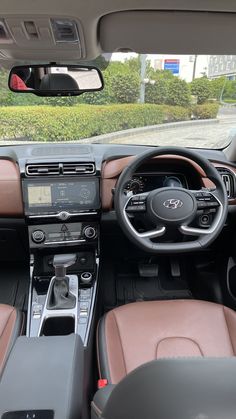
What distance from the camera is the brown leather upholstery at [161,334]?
2.02 meters

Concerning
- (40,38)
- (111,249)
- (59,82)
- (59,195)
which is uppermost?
(40,38)

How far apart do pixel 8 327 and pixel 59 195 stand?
811 millimetres

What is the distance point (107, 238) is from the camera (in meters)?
3.02

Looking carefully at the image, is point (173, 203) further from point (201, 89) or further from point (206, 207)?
point (201, 89)

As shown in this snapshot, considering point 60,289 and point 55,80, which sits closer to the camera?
point 55,80

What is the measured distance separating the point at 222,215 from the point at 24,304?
164 centimetres

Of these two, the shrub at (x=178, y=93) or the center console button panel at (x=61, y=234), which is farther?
the shrub at (x=178, y=93)

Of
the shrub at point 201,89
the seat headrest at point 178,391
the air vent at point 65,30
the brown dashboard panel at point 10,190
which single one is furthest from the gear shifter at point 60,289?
the seat headrest at point 178,391

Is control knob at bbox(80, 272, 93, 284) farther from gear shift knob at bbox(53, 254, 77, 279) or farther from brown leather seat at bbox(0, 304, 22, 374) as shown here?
brown leather seat at bbox(0, 304, 22, 374)

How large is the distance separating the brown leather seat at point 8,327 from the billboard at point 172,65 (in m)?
1.69

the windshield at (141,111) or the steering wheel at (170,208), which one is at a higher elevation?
the windshield at (141,111)

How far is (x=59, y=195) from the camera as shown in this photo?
2588mm

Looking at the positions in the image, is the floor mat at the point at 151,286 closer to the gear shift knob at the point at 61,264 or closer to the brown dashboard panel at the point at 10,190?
the gear shift knob at the point at 61,264

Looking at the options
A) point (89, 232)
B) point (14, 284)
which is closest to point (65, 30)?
point (89, 232)
